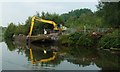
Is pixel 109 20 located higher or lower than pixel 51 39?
higher

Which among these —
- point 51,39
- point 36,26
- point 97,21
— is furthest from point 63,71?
point 36,26

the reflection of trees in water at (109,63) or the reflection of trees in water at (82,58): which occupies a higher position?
the reflection of trees in water at (109,63)

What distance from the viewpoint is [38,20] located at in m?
61.6

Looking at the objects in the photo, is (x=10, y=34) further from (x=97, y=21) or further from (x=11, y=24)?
(x=97, y=21)

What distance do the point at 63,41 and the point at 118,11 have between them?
15.4 m

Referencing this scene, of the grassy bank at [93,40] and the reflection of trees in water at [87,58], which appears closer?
the reflection of trees in water at [87,58]

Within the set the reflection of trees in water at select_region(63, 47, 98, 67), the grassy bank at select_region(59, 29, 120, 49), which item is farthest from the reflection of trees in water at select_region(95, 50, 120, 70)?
the grassy bank at select_region(59, 29, 120, 49)

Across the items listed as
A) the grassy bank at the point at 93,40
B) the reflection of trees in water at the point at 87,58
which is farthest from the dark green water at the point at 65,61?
the grassy bank at the point at 93,40

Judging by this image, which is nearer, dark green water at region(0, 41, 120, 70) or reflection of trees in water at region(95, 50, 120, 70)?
reflection of trees in water at region(95, 50, 120, 70)

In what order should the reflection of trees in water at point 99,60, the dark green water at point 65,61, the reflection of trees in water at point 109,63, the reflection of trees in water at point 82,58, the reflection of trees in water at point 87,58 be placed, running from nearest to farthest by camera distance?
the reflection of trees in water at point 109,63, the dark green water at point 65,61, the reflection of trees in water at point 99,60, the reflection of trees in water at point 87,58, the reflection of trees in water at point 82,58

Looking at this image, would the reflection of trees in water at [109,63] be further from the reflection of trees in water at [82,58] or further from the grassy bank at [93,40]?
the grassy bank at [93,40]

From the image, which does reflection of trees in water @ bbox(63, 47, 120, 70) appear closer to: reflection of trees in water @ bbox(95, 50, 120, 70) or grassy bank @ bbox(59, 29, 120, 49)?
reflection of trees in water @ bbox(95, 50, 120, 70)

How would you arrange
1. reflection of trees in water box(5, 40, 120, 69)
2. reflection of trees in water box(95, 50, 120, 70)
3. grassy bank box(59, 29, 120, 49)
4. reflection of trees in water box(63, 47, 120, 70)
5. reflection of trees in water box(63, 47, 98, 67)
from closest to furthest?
reflection of trees in water box(95, 50, 120, 70) < reflection of trees in water box(63, 47, 120, 70) < reflection of trees in water box(5, 40, 120, 69) < reflection of trees in water box(63, 47, 98, 67) < grassy bank box(59, 29, 120, 49)

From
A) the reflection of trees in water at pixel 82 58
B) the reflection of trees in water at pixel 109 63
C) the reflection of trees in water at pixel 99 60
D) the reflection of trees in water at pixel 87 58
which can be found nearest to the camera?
the reflection of trees in water at pixel 109 63
